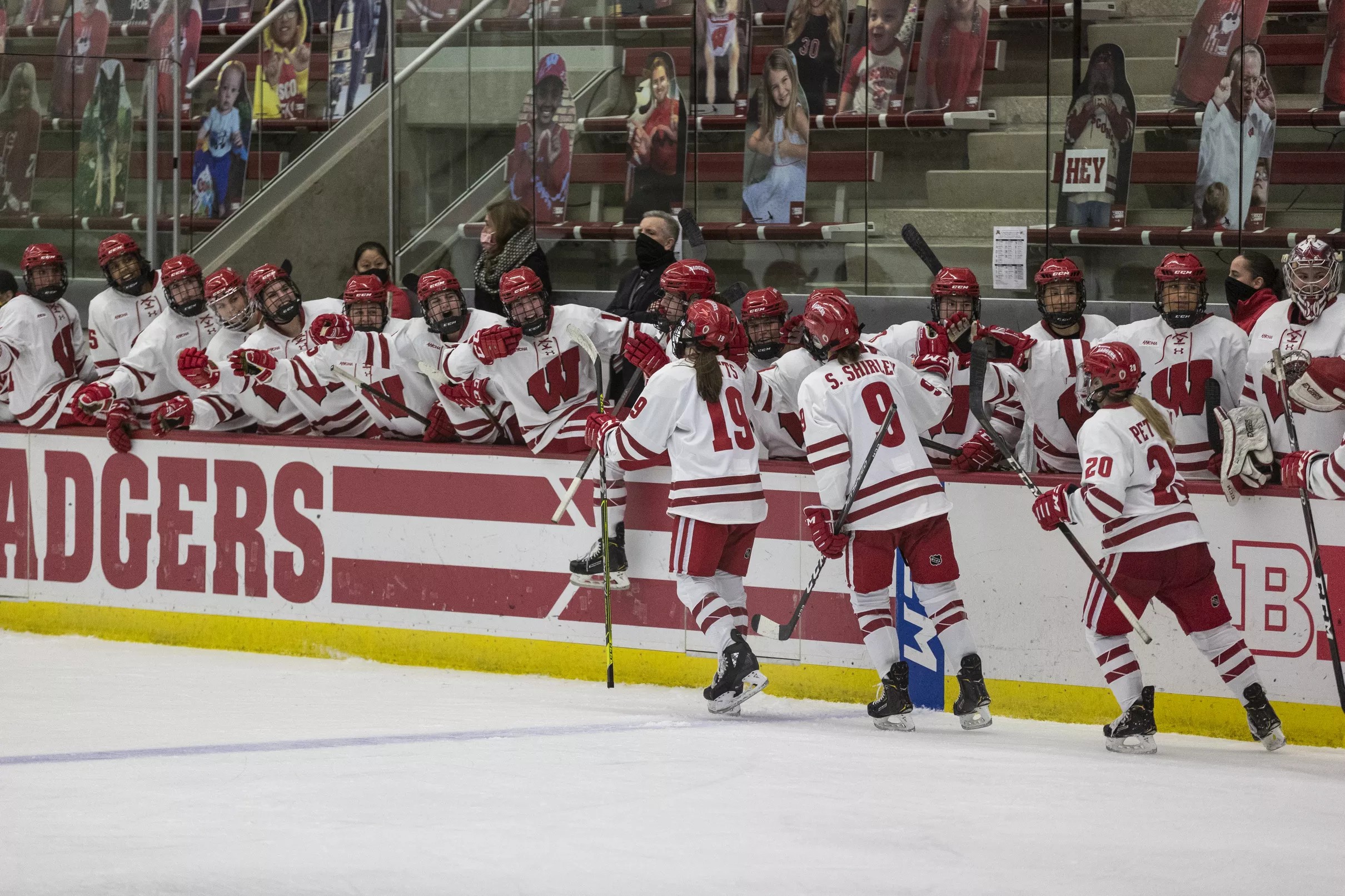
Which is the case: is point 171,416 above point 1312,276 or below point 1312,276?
below

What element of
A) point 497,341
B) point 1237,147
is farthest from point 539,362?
point 1237,147

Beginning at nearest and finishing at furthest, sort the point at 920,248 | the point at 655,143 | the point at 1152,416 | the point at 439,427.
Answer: the point at 1152,416
the point at 920,248
the point at 439,427
the point at 655,143

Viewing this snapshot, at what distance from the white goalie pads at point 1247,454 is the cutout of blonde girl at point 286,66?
5.83 m

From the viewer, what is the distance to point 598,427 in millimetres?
5359

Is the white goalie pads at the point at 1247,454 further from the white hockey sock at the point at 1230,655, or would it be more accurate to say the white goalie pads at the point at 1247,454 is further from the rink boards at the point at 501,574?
the white hockey sock at the point at 1230,655

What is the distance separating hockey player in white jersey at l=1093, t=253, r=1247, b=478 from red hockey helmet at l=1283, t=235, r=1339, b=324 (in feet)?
0.83

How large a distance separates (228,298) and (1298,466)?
3.86 metres

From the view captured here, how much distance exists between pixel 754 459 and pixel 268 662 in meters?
2.02

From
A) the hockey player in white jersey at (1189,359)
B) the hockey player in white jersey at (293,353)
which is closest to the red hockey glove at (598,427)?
the hockey player in white jersey at (293,353)

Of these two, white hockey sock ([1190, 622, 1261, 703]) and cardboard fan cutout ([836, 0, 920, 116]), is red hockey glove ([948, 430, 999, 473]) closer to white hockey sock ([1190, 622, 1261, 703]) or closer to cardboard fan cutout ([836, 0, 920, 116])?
white hockey sock ([1190, 622, 1261, 703])

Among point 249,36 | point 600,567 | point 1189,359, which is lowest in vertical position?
point 600,567

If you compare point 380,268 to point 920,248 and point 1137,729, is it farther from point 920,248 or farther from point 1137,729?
point 1137,729

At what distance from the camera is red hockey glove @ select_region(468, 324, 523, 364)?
586cm

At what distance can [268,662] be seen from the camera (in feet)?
20.2
